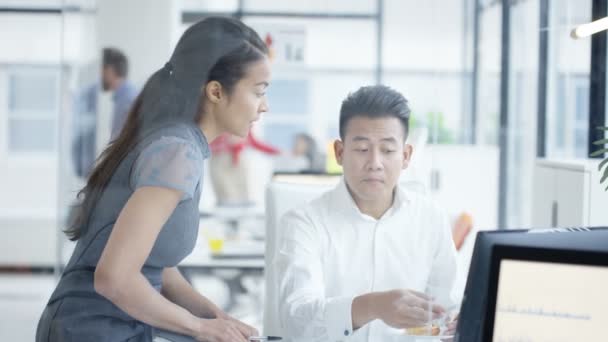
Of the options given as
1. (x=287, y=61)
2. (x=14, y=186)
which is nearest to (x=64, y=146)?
(x=14, y=186)

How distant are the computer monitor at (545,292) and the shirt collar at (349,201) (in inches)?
27.8

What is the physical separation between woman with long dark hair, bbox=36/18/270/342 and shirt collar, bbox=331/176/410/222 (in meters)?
0.25

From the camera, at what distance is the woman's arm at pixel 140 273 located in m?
1.41

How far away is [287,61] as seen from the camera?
2.19 m

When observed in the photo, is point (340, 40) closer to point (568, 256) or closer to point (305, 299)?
point (305, 299)

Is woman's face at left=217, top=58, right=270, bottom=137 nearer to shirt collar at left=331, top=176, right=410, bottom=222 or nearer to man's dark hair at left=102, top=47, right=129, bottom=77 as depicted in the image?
shirt collar at left=331, top=176, right=410, bottom=222

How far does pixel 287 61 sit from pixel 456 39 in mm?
533

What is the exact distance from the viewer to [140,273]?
1.47 m

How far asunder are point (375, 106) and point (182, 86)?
1.44 feet

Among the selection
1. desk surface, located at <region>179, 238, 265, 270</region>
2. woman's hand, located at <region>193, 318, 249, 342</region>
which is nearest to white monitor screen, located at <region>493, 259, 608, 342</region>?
woman's hand, located at <region>193, 318, 249, 342</region>

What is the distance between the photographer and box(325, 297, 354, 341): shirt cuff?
59.1 inches

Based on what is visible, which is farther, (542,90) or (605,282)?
(542,90)

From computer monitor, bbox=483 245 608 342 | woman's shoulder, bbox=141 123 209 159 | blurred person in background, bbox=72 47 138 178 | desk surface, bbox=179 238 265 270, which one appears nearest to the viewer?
computer monitor, bbox=483 245 608 342

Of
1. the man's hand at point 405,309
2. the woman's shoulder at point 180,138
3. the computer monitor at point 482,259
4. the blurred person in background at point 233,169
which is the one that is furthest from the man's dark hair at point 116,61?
the computer monitor at point 482,259
